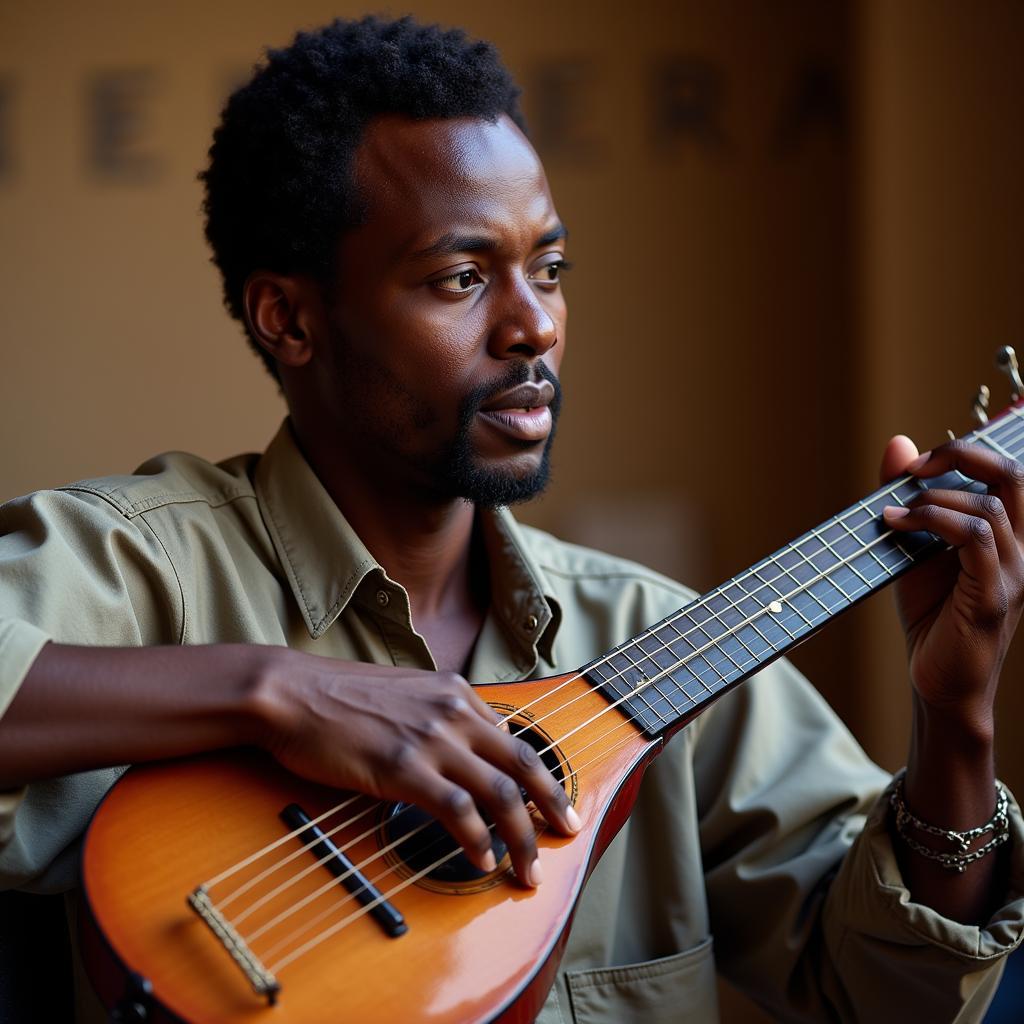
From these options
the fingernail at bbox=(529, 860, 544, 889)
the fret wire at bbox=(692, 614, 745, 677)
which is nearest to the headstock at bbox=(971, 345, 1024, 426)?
the fret wire at bbox=(692, 614, 745, 677)

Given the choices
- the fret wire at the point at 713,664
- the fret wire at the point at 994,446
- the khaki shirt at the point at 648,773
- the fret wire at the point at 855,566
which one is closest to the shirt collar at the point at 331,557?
the khaki shirt at the point at 648,773

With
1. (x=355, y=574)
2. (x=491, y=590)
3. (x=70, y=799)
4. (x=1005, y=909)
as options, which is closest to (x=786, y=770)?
(x=1005, y=909)

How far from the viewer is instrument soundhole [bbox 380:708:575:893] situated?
90 centimetres

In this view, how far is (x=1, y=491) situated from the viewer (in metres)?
2.24

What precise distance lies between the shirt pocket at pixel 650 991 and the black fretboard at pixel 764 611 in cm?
37

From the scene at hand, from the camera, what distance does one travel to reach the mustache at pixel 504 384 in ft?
3.93

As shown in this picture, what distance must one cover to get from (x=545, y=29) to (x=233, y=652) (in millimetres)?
1789

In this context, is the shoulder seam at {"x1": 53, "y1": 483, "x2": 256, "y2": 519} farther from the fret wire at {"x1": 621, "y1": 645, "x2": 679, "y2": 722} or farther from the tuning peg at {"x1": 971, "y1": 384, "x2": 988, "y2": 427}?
the tuning peg at {"x1": 971, "y1": 384, "x2": 988, "y2": 427}

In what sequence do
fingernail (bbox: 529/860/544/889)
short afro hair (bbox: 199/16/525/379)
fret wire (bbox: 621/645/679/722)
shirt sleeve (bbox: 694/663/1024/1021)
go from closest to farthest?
fingernail (bbox: 529/860/544/889) < fret wire (bbox: 621/645/679/722) < shirt sleeve (bbox: 694/663/1024/1021) < short afro hair (bbox: 199/16/525/379)

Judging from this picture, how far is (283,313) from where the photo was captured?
1.33m

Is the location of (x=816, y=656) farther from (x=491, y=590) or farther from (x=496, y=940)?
(x=496, y=940)

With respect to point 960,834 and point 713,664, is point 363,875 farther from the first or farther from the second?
point 960,834

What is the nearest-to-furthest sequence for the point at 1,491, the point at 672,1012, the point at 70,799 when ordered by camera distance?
the point at 70,799
the point at 672,1012
the point at 1,491

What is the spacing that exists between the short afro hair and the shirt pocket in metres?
0.84
